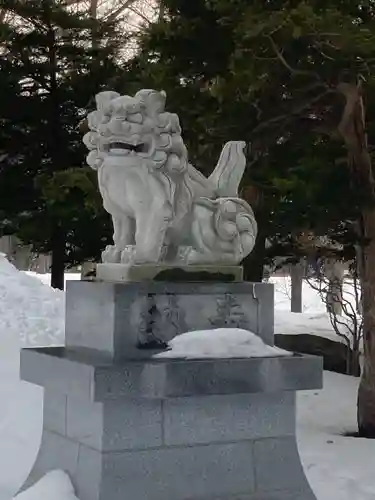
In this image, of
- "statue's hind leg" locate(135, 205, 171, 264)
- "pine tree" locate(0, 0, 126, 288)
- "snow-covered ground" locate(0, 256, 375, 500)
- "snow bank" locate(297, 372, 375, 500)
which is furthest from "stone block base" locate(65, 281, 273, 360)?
"pine tree" locate(0, 0, 126, 288)

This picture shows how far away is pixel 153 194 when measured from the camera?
13.3 feet

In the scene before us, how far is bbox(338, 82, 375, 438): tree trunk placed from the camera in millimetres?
6090

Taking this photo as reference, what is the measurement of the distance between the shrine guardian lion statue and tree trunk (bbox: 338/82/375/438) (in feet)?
6.85

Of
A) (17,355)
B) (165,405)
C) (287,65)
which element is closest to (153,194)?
(165,405)

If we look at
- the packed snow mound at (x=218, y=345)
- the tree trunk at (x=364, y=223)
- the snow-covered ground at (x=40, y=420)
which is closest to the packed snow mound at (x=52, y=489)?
the snow-covered ground at (x=40, y=420)

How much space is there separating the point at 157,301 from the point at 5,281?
521 cm

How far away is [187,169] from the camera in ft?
14.0

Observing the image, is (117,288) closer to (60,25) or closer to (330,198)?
(330,198)

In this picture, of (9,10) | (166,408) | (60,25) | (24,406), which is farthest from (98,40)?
(166,408)

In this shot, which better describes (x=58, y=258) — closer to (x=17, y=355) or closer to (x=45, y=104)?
(x=45, y=104)

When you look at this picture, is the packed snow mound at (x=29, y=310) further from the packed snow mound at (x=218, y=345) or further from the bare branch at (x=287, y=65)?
the packed snow mound at (x=218, y=345)

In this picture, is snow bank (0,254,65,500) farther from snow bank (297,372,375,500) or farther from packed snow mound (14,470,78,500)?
snow bank (297,372,375,500)

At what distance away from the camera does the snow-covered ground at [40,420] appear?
4.95 meters

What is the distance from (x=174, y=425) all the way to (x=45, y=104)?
24.8ft
